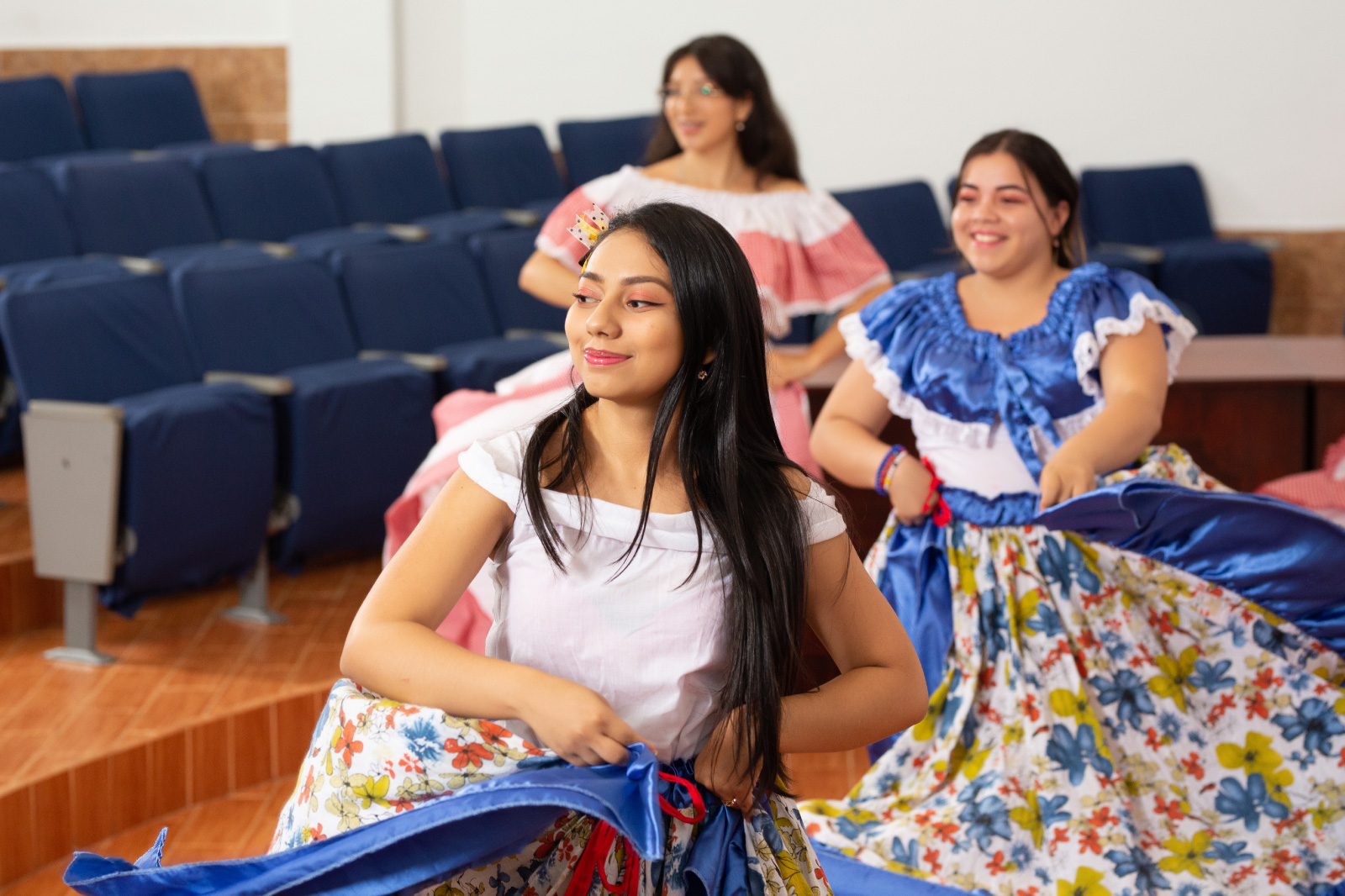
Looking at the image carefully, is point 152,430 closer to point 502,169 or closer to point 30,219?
point 30,219

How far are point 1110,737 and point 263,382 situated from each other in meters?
2.48

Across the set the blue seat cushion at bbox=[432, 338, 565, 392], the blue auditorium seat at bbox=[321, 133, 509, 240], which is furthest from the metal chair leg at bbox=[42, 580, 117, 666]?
the blue auditorium seat at bbox=[321, 133, 509, 240]

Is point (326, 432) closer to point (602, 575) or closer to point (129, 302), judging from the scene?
point (129, 302)

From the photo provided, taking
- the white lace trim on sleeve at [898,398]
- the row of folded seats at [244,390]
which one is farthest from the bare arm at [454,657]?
the row of folded seats at [244,390]

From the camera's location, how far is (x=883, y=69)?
24.3 ft

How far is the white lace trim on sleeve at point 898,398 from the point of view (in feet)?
7.86

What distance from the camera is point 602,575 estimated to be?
145 cm

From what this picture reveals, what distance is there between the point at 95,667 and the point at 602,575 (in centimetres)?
250

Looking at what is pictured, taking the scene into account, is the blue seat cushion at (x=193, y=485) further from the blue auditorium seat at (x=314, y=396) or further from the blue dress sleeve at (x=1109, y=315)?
the blue dress sleeve at (x=1109, y=315)

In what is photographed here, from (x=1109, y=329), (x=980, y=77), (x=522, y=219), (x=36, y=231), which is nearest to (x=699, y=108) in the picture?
(x=1109, y=329)

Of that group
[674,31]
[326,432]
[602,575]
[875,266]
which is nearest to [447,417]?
[326,432]

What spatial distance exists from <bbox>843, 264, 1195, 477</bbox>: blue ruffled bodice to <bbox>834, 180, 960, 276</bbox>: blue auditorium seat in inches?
149

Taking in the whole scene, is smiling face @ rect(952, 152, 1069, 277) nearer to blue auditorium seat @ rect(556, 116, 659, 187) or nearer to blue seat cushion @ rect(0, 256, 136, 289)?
blue seat cushion @ rect(0, 256, 136, 289)

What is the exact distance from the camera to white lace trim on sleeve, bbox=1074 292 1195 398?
2.33 meters
